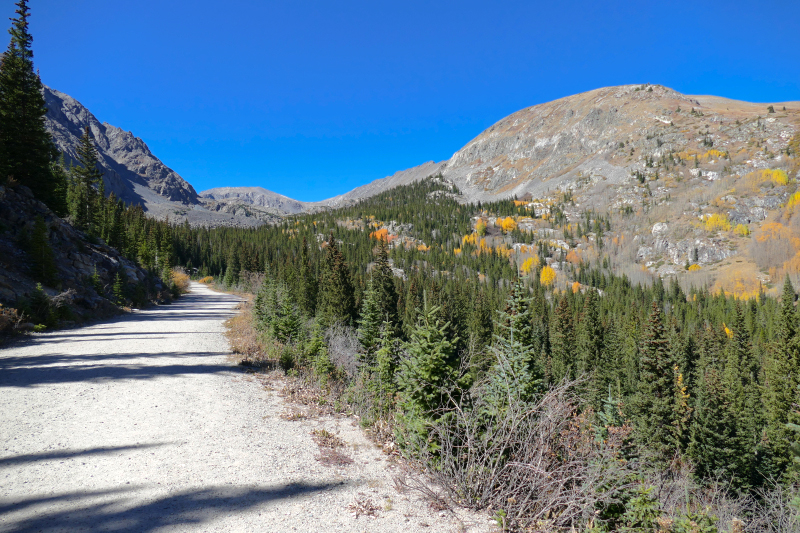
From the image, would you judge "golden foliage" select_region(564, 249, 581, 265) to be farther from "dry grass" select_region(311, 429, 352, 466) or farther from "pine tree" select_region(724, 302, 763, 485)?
"dry grass" select_region(311, 429, 352, 466)

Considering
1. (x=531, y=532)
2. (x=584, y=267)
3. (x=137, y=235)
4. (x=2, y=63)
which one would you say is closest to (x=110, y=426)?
(x=531, y=532)

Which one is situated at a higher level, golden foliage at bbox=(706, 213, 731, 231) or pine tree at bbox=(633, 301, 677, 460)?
golden foliage at bbox=(706, 213, 731, 231)

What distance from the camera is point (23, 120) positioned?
25.9m

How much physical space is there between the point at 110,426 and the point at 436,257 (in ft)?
420

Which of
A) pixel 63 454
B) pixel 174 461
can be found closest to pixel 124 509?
pixel 174 461

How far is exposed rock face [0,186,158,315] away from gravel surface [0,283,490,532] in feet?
30.9

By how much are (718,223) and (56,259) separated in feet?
629

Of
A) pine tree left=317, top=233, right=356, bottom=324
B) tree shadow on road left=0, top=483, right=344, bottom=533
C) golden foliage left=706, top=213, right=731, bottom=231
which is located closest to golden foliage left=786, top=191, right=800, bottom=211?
golden foliage left=706, top=213, right=731, bottom=231

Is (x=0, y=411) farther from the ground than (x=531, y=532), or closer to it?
farther from the ground

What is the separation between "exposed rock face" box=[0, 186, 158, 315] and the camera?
629 inches

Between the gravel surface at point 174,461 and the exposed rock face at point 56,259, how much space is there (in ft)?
30.9

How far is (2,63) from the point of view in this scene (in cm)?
2609

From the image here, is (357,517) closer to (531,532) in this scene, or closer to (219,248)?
(531,532)

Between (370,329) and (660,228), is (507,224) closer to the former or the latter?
(660,228)
